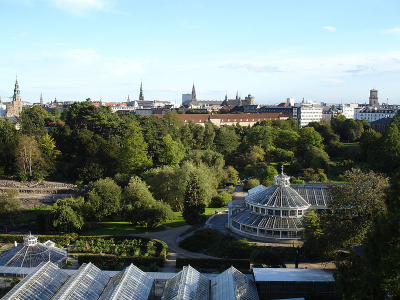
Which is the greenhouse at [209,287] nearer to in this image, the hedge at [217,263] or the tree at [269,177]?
the hedge at [217,263]

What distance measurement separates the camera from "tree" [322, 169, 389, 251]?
74.8 feet

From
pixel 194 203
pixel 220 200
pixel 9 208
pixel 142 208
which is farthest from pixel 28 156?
pixel 194 203

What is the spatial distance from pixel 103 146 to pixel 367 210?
135 ft

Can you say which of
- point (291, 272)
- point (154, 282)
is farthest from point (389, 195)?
point (154, 282)

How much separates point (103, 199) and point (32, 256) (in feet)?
43.4

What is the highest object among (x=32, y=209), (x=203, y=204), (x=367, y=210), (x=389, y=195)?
(x=389, y=195)

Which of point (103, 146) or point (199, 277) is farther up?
point (103, 146)

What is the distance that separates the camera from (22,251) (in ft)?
92.4

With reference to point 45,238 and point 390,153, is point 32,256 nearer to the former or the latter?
point 45,238

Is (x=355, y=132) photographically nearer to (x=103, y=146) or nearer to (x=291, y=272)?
(x=103, y=146)

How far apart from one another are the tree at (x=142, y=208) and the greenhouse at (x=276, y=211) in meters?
6.65

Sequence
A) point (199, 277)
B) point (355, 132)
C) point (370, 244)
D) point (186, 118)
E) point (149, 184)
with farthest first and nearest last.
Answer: point (186, 118), point (355, 132), point (149, 184), point (199, 277), point (370, 244)

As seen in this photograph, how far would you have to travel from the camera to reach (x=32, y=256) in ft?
91.3

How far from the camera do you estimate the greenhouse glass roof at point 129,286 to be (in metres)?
19.9
